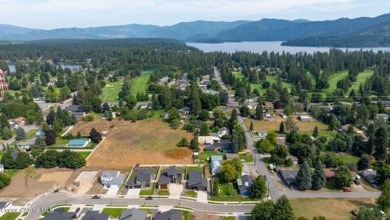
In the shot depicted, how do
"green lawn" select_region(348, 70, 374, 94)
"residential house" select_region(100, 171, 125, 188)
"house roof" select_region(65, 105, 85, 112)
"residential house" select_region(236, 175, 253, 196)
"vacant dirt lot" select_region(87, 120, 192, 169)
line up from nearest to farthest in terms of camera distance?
1. "residential house" select_region(236, 175, 253, 196)
2. "residential house" select_region(100, 171, 125, 188)
3. "vacant dirt lot" select_region(87, 120, 192, 169)
4. "house roof" select_region(65, 105, 85, 112)
5. "green lawn" select_region(348, 70, 374, 94)

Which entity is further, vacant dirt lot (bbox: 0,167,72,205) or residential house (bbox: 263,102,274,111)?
residential house (bbox: 263,102,274,111)

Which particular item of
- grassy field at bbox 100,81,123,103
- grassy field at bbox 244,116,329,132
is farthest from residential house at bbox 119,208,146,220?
grassy field at bbox 100,81,123,103

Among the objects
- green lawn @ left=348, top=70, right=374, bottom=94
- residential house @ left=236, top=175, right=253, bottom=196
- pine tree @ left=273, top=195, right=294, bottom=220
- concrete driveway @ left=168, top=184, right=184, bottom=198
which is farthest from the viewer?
green lawn @ left=348, top=70, right=374, bottom=94

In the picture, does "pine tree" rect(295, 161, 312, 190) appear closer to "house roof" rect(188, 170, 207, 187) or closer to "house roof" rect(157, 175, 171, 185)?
"house roof" rect(188, 170, 207, 187)

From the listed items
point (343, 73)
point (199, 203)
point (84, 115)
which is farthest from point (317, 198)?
point (343, 73)

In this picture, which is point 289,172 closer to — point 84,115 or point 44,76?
point 84,115

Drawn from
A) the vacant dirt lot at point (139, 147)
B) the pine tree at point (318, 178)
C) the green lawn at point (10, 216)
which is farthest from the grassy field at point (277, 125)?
the green lawn at point (10, 216)
